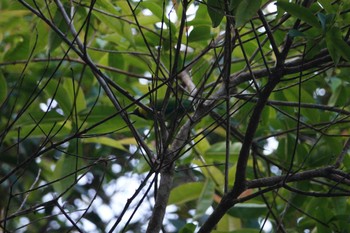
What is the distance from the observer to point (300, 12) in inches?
39.2

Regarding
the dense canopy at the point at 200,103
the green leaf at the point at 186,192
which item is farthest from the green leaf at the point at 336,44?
the green leaf at the point at 186,192

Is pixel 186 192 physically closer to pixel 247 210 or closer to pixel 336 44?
pixel 247 210

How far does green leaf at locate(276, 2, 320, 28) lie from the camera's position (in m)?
0.98

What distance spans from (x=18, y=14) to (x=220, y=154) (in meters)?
0.71

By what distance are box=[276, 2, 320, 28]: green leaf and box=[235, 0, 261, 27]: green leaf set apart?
1.4 inches

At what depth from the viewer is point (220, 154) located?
1.84m

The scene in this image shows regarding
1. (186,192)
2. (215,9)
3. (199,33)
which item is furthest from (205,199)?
(215,9)

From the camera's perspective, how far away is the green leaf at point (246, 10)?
989 mm

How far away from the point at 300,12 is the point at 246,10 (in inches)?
3.3

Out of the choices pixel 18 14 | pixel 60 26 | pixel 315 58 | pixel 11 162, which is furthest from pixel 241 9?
pixel 11 162

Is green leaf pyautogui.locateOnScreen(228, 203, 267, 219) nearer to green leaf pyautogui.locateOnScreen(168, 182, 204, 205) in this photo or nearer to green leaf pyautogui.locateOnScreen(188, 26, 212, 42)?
green leaf pyautogui.locateOnScreen(168, 182, 204, 205)

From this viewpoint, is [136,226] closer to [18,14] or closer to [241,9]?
[18,14]

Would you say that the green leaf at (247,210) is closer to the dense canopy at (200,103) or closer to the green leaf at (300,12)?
the dense canopy at (200,103)

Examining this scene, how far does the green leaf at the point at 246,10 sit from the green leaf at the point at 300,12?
0.11 feet
